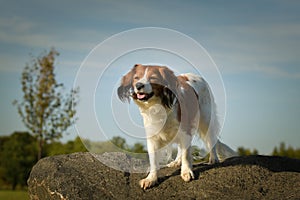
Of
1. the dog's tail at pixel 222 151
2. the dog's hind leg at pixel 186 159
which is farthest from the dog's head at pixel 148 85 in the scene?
the dog's tail at pixel 222 151

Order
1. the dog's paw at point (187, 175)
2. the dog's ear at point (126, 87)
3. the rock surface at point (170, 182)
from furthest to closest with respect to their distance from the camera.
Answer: the dog's paw at point (187, 175) → the rock surface at point (170, 182) → the dog's ear at point (126, 87)

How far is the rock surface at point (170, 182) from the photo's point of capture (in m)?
A: 7.66

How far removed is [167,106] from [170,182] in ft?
4.81

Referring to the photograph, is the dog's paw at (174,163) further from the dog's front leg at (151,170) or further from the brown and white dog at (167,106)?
the dog's front leg at (151,170)

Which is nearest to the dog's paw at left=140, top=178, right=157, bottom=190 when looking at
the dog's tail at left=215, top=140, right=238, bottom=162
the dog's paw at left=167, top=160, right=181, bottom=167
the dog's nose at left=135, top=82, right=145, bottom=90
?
the dog's paw at left=167, top=160, right=181, bottom=167

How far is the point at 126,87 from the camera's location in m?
7.25

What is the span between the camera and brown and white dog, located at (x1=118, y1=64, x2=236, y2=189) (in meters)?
6.98

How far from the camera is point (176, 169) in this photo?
835 centimetres

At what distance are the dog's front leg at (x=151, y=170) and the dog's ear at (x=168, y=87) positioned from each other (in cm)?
98

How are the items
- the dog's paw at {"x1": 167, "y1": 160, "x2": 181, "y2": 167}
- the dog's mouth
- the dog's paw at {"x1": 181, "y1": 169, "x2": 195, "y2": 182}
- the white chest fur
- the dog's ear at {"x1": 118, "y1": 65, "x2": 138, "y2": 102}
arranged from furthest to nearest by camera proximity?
the dog's paw at {"x1": 167, "y1": 160, "x2": 181, "y2": 167}
the dog's paw at {"x1": 181, "y1": 169, "x2": 195, "y2": 182}
the white chest fur
the dog's ear at {"x1": 118, "y1": 65, "x2": 138, "y2": 102}
the dog's mouth

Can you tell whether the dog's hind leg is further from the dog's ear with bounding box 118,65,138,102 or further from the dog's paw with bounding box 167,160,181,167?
the dog's ear with bounding box 118,65,138,102

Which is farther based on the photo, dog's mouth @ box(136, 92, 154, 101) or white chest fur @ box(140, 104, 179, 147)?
white chest fur @ box(140, 104, 179, 147)

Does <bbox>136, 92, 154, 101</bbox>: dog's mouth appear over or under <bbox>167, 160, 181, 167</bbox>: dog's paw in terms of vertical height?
over

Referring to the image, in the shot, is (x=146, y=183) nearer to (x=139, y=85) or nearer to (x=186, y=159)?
(x=186, y=159)
